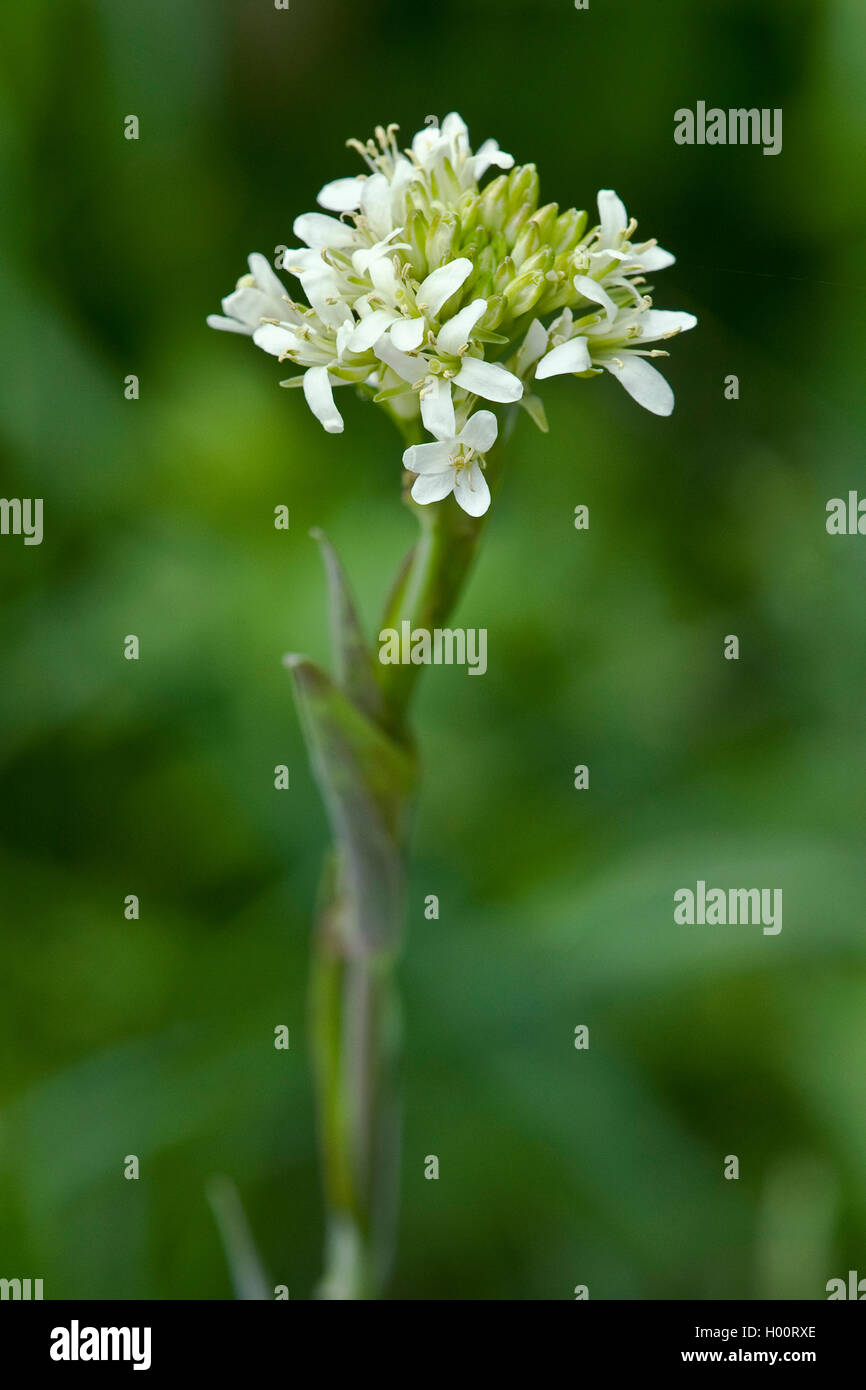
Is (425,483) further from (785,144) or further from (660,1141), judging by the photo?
(785,144)

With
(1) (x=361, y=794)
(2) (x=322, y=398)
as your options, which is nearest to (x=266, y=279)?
(2) (x=322, y=398)

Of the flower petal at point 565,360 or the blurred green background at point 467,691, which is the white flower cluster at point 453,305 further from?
the blurred green background at point 467,691

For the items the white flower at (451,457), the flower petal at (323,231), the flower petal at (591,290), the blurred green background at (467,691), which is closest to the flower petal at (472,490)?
the white flower at (451,457)

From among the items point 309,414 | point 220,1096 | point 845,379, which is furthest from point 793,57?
point 220,1096

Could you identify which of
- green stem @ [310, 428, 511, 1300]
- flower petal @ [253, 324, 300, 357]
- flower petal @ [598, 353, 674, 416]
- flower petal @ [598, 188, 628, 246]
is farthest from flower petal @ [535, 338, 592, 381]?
green stem @ [310, 428, 511, 1300]

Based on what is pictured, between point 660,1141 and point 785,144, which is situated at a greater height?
point 785,144

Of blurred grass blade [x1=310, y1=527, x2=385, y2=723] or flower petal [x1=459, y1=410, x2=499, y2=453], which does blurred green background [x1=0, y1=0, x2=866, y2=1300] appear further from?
flower petal [x1=459, y1=410, x2=499, y2=453]
